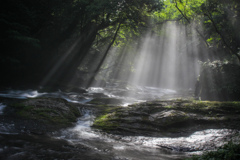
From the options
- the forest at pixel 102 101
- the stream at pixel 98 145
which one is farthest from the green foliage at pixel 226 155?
the stream at pixel 98 145

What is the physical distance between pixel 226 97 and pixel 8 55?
684 inches

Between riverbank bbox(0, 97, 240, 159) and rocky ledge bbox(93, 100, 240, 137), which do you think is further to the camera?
rocky ledge bbox(93, 100, 240, 137)

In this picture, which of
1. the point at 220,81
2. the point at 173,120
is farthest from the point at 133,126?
the point at 220,81

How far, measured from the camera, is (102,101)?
1205 centimetres

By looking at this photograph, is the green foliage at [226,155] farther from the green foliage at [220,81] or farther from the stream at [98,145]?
the green foliage at [220,81]

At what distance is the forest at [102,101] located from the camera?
4.60 metres

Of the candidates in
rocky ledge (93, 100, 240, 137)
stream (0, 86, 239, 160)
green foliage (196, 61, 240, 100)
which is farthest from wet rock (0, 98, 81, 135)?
green foliage (196, 61, 240, 100)

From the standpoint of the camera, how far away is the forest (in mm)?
4602

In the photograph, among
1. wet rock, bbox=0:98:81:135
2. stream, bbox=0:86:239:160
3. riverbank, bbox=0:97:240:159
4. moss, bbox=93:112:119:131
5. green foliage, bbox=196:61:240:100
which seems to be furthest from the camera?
green foliage, bbox=196:61:240:100

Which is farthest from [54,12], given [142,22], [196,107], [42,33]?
[196,107]

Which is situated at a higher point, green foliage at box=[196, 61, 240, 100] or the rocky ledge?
green foliage at box=[196, 61, 240, 100]

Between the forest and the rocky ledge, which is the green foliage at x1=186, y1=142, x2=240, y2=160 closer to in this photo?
the forest

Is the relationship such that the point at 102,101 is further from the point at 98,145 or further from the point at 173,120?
the point at 98,145

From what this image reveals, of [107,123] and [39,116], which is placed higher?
[39,116]
